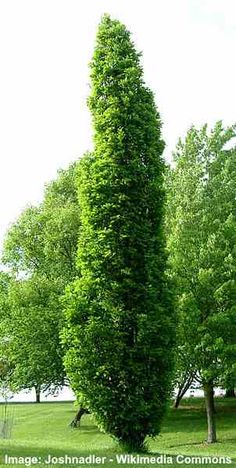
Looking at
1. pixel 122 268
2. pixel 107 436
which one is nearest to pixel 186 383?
pixel 107 436

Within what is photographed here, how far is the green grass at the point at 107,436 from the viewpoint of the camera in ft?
60.1

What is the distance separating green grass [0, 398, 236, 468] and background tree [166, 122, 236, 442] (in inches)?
82.8

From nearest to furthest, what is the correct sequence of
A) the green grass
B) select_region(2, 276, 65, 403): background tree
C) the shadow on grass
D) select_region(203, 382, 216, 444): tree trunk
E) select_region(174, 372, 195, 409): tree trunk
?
the shadow on grass
the green grass
select_region(203, 382, 216, 444): tree trunk
select_region(174, 372, 195, 409): tree trunk
select_region(2, 276, 65, 403): background tree

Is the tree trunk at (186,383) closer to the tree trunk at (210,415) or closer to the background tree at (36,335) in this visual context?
the tree trunk at (210,415)

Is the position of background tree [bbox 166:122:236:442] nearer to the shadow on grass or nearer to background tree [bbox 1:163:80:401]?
background tree [bbox 1:163:80:401]

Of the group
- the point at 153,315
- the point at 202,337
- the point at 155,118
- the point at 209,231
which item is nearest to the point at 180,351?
the point at 202,337

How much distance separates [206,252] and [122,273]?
10.7 metres

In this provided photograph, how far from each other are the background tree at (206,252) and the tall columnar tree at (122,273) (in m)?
8.49

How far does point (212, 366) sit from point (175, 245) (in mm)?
6037

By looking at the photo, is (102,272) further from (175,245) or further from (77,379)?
(175,245)

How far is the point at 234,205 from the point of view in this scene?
3209 centimetres

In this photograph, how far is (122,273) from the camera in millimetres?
19531

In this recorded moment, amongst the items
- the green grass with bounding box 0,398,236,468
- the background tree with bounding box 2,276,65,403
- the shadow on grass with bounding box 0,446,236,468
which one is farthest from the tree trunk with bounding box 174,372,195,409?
the shadow on grass with bounding box 0,446,236,468

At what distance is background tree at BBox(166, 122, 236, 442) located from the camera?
28797 millimetres
